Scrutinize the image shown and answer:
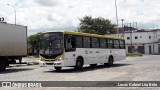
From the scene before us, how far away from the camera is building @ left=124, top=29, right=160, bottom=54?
9550 centimetres

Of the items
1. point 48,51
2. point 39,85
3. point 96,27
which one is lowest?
point 39,85

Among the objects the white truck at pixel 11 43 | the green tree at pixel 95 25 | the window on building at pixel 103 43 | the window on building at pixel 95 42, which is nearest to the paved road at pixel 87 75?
the white truck at pixel 11 43

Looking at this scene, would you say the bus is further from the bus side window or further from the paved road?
the paved road

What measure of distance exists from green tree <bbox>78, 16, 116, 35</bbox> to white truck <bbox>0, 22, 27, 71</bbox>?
67.3m

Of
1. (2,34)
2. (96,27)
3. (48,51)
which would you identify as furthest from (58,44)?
(96,27)

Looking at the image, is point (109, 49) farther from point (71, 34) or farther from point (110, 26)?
point (110, 26)

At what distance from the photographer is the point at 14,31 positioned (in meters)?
27.5

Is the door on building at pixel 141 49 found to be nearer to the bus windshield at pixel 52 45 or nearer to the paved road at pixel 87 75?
the paved road at pixel 87 75

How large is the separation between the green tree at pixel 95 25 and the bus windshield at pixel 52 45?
72.0m

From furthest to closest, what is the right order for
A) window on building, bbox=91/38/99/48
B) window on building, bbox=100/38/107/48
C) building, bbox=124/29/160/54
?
building, bbox=124/29/160/54 < window on building, bbox=100/38/107/48 < window on building, bbox=91/38/99/48

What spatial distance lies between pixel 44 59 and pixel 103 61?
7773mm

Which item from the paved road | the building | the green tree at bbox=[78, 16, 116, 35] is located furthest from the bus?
the building

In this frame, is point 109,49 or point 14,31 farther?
point 109,49

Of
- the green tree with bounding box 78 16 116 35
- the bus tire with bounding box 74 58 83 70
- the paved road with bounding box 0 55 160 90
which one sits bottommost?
the paved road with bounding box 0 55 160 90
